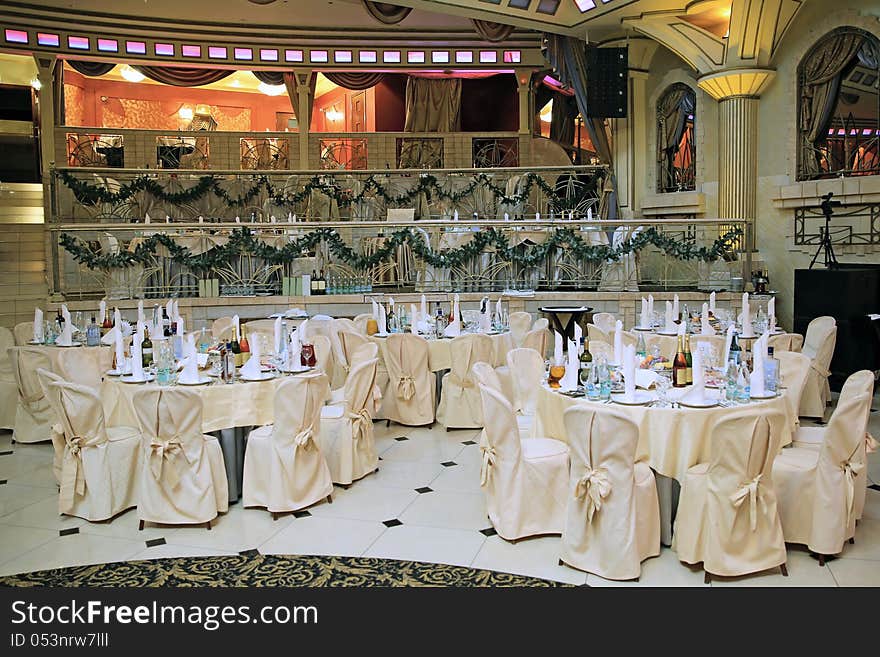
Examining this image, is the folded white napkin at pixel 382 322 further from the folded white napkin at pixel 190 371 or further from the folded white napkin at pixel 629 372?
the folded white napkin at pixel 629 372

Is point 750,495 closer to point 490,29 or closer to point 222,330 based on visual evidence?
point 222,330

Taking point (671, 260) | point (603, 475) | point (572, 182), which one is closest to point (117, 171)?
point (572, 182)

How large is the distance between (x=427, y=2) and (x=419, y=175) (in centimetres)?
355

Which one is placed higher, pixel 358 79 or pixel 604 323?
pixel 358 79

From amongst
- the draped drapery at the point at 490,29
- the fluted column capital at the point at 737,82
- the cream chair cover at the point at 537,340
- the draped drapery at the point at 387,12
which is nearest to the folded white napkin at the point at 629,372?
the cream chair cover at the point at 537,340

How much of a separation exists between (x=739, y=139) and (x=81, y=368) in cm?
897

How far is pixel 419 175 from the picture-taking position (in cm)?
1534

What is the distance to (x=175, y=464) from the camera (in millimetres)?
4957

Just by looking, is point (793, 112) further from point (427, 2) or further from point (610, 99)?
point (427, 2)

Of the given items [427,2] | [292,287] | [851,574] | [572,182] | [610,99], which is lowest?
[851,574]

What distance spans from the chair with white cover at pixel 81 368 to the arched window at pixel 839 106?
28.6 ft

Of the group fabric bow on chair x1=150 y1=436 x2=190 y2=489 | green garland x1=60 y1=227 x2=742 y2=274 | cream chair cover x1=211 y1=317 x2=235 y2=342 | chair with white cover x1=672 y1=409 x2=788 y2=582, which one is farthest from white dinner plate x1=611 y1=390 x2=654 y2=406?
green garland x1=60 y1=227 x2=742 y2=274

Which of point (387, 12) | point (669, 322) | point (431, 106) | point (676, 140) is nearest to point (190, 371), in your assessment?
point (669, 322)

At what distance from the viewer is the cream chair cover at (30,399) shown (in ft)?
23.2
